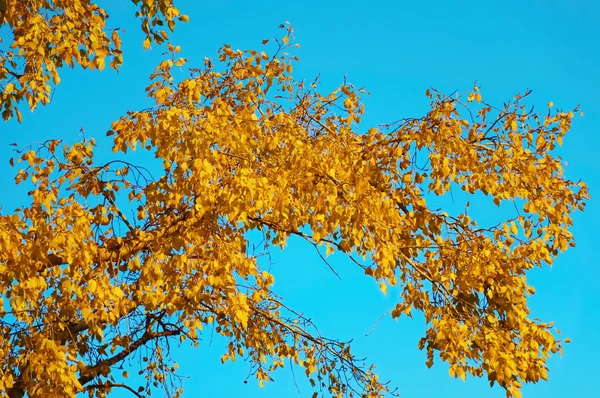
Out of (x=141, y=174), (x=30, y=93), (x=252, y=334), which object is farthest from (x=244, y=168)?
(x=252, y=334)

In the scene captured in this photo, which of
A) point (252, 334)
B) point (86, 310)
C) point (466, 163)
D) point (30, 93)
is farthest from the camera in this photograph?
point (252, 334)

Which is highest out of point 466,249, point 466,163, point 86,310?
point 466,163

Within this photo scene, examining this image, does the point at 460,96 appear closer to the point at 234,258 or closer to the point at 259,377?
the point at 234,258

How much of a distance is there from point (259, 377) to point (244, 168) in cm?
415

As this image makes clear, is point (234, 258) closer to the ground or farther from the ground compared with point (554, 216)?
closer to the ground

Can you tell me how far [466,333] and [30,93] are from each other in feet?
14.6

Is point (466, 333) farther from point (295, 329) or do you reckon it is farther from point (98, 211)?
point (98, 211)

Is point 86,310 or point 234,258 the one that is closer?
point 86,310

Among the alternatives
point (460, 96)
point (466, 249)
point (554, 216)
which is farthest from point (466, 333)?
point (460, 96)

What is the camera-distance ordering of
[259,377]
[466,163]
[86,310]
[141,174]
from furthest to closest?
[259,377] → [466,163] → [141,174] → [86,310]

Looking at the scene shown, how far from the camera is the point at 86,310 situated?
21.0ft

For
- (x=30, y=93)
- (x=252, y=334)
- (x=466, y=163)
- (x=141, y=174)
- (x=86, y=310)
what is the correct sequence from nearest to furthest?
(x=86, y=310)
(x=30, y=93)
(x=141, y=174)
(x=466, y=163)
(x=252, y=334)

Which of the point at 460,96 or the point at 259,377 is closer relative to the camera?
the point at 460,96

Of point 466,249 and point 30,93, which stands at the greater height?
point 466,249
